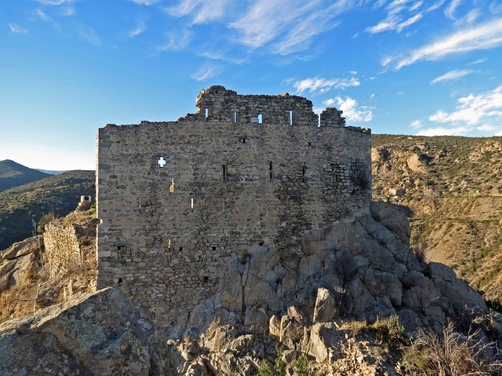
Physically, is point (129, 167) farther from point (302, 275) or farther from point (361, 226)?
point (361, 226)

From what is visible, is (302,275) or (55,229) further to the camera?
(55,229)

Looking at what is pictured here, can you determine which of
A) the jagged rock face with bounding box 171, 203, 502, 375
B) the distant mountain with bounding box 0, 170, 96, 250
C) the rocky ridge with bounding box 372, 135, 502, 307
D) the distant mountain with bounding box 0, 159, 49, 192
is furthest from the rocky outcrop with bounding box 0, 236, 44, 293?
the distant mountain with bounding box 0, 159, 49, 192

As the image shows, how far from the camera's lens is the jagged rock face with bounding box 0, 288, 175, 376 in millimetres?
2715

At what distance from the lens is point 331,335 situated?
8625mm

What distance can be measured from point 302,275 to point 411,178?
27.8 m

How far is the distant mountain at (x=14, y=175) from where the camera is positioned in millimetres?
48009

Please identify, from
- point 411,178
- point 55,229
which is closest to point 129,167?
point 55,229

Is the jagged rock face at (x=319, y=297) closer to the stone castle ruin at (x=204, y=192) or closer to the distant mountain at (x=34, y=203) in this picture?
the stone castle ruin at (x=204, y=192)

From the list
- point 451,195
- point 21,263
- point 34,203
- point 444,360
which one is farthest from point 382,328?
point 34,203

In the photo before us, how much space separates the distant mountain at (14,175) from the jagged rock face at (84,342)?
2048 inches

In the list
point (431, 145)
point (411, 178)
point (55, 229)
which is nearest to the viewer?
point (55, 229)

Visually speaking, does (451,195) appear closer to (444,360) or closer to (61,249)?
(444,360)

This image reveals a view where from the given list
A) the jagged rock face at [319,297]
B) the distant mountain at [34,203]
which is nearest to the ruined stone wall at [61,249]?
the jagged rock face at [319,297]

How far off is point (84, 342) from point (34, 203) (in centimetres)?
3324
